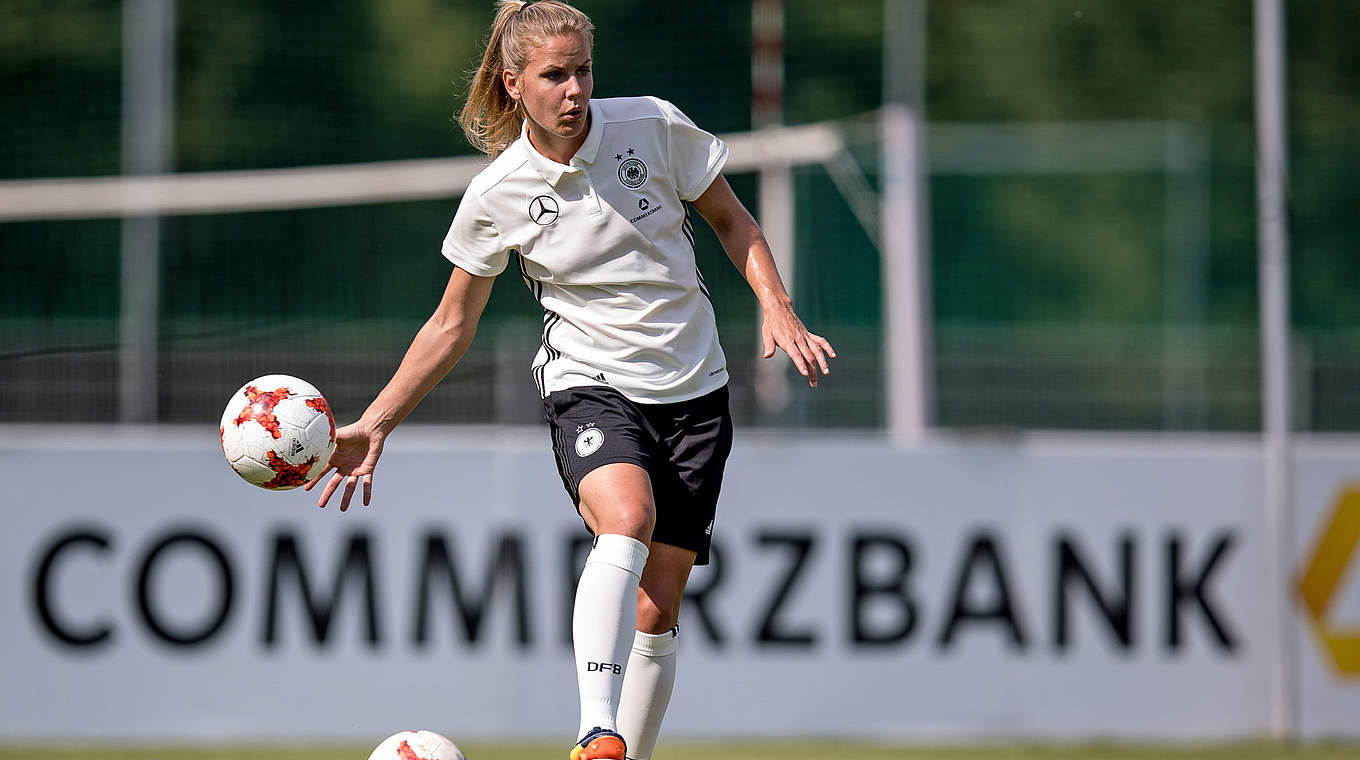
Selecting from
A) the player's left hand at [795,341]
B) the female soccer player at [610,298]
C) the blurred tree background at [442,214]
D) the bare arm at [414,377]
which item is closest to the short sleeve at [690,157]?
the female soccer player at [610,298]

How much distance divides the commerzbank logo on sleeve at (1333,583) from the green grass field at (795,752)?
0.49 meters

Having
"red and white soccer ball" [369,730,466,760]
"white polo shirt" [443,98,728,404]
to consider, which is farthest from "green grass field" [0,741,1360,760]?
"white polo shirt" [443,98,728,404]

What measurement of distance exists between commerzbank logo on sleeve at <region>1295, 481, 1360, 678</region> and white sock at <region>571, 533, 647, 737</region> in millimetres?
5561

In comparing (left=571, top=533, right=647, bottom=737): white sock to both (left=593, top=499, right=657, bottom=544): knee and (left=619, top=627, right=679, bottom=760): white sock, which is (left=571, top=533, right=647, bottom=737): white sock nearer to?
(left=593, top=499, right=657, bottom=544): knee

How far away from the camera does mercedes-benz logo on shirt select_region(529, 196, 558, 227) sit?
485 cm

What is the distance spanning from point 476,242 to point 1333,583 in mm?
5820

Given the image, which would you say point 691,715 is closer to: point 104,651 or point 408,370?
point 104,651

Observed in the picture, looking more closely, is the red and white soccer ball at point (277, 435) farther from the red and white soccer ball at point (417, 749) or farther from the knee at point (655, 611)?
the knee at point (655, 611)

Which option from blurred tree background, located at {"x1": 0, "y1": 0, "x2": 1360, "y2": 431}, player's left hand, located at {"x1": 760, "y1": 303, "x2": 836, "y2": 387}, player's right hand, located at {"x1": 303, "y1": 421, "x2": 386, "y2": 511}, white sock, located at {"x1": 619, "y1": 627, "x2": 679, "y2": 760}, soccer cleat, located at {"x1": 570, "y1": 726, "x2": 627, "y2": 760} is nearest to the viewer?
soccer cleat, located at {"x1": 570, "y1": 726, "x2": 627, "y2": 760}

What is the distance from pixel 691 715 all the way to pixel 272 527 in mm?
2378

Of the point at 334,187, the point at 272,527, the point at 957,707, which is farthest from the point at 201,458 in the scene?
the point at 957,707

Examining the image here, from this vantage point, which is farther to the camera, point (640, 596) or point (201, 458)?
point (201, 458)

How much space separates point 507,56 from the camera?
→ 4.85 m

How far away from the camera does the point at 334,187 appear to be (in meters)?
10.8
